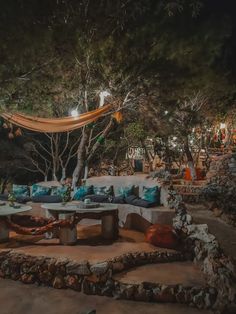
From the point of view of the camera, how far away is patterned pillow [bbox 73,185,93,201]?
7.59 meters

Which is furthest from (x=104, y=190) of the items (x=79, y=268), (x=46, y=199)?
(x=79, y=268)

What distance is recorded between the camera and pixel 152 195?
22.0 ft

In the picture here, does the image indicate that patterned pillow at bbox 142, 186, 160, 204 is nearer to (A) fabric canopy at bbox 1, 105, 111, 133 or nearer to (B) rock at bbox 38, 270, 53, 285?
(A) fabric canopy at bbox 1, 105, 111, 133

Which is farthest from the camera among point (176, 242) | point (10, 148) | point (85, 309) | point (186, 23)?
point (10, 148)

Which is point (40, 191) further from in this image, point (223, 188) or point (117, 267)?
point (223, 188)

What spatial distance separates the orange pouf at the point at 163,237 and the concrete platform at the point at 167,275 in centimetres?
42

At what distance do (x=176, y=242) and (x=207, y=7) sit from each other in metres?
5.05

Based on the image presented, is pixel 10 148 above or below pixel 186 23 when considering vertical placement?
below

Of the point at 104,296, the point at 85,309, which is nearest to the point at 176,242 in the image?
the point at 104,296

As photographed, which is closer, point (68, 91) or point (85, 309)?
point (85, 309)

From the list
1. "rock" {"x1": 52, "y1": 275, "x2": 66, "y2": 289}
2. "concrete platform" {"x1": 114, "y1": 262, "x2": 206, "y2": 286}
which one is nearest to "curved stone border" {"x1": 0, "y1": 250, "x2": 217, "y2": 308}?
"rock" {"x1": 52, "y1": 275, "x2": 66, "y2": 289}

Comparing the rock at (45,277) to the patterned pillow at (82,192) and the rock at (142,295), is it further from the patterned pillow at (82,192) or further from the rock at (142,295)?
the patterned pillow at (82,192)

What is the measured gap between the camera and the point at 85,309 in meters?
4.02

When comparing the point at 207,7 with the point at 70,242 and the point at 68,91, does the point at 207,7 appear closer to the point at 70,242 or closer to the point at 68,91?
the point at 68,91
